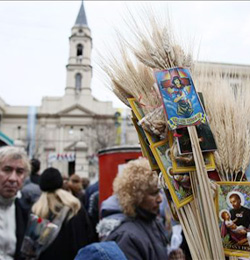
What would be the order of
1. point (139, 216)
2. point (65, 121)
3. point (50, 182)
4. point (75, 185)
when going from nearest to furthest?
point (139, 216)
point (50, 182)
point (75, 185)
point (65, 121)

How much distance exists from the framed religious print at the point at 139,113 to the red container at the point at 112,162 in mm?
3640

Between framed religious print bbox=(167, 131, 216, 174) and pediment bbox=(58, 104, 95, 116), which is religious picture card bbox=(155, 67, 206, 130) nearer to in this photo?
framed religious print bbox=(167, 131, 216, 174)

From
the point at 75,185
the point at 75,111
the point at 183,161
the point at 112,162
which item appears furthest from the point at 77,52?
the point at 183,161

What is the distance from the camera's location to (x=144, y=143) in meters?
1.12

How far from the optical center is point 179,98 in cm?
99

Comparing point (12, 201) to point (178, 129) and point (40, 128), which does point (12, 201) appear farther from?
point (40, 128)

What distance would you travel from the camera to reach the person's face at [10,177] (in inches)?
93.9

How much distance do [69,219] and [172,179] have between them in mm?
2259

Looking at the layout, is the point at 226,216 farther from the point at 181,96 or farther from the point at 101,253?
the point at 101,253

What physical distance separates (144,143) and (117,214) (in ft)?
5.39

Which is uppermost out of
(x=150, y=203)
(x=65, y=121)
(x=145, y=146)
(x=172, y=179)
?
(x=65, y=121)

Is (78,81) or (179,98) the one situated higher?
(78,81)

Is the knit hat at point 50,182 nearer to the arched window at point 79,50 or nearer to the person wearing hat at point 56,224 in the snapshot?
the person wearing hat at point 56,224

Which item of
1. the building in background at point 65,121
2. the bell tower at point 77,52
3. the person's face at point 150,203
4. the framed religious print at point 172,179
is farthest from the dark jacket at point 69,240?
the bell tower at point 77,52
